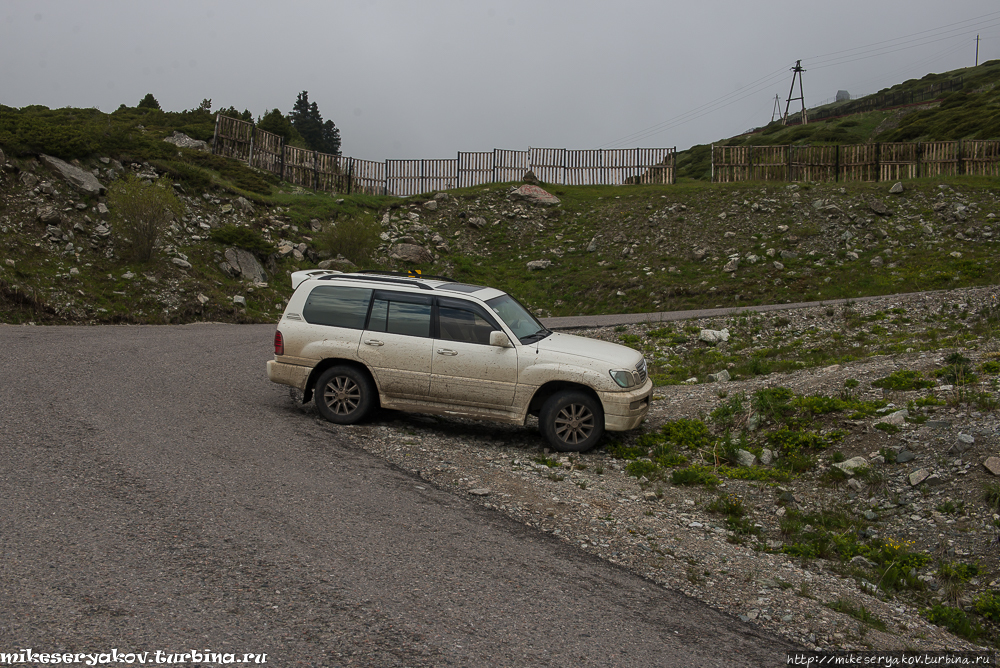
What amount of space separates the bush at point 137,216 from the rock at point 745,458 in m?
19.1

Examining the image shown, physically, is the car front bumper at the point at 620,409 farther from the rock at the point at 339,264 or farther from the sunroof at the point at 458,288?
the rock at the point at 339,264

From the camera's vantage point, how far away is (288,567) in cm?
465

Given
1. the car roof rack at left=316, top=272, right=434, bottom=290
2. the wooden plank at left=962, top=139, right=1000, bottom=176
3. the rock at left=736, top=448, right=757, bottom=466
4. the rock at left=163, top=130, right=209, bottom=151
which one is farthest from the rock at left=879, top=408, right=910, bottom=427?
the rock at left=163, top=130, right=209, bottom=151

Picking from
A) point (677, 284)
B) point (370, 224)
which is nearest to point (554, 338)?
point (677, 284)

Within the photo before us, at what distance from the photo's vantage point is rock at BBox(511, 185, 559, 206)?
110 ft

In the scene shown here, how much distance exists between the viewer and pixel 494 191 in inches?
1368

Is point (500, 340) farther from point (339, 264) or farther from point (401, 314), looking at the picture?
point (339, 264)

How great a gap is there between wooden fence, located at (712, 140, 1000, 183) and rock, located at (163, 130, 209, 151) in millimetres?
25985

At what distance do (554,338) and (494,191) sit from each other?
2723 centimetres

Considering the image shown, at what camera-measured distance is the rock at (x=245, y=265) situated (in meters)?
22.7

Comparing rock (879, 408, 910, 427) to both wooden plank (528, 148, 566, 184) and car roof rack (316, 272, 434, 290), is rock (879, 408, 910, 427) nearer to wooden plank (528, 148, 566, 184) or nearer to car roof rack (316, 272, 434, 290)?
car roof rack (316, 272, 434, 290)

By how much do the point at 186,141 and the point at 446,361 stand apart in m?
29.8

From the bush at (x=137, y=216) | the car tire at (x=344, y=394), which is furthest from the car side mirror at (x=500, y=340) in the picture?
the bush at (x=137, y=216)

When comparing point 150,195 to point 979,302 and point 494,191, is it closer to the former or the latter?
point 494,191
